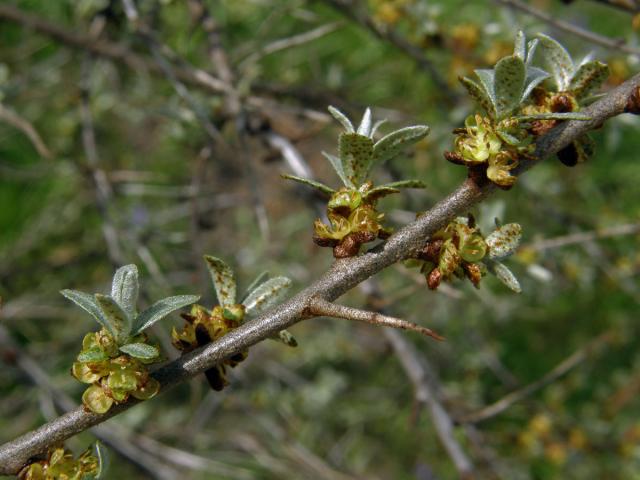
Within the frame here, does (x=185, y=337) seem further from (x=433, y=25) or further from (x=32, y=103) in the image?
(x=32, y=103)

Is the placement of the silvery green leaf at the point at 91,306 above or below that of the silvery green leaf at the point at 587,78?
below

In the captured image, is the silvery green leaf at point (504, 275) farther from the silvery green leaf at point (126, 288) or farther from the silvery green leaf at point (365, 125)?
the silvery green leaf at point (126, 288)

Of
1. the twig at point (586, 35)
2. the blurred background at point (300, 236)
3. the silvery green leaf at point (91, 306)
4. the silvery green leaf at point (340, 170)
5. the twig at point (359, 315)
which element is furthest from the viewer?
the blurred background at point (300, 236)

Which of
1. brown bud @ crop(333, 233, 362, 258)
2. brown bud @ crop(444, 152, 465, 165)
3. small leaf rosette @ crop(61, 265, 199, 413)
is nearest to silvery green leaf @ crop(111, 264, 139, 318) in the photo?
small leaf rosette @ crop(61, 265, 199, 413)

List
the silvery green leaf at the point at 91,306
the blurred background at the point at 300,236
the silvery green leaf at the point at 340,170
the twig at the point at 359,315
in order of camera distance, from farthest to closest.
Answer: the blurred background at the point at 300,236
the silvery green leaf at the point at 340,170
the silvery green leaf at the point at 91,306
the twig at the point at 359,315

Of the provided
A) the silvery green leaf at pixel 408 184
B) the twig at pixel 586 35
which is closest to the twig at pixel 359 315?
the silvery green leaf at pixel 408 184

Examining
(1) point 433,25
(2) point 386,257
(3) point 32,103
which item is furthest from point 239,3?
(2) point 386,257
